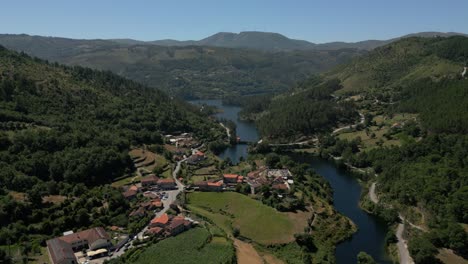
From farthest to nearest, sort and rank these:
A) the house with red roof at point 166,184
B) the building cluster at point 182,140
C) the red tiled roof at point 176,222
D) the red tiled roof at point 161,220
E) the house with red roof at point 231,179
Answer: the building cluster at point 182,140 < the house with red roof at point 231,179 < the house with red roof at point 166,184 < the red tiled roof at point 161,220 < the red tiled roof at point 176,222

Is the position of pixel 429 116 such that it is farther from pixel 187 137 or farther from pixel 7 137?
pixel 7 137

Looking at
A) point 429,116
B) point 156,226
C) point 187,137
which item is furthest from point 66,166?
point 429,116

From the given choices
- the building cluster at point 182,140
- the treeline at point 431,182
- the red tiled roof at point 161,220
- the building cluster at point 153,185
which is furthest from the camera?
the building cluster at point 182,140

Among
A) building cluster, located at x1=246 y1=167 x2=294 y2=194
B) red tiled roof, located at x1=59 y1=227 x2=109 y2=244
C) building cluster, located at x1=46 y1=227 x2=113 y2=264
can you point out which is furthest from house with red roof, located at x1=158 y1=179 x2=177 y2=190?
red tiled roof, located at x1=59 y1=227 x2=109 y2=244

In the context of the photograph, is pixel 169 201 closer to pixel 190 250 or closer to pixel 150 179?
pixel 150 179

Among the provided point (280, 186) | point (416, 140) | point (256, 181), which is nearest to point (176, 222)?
point (280, 186)

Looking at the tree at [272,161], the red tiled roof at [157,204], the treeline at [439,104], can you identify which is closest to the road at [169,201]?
the red tiled roof at [157,204]

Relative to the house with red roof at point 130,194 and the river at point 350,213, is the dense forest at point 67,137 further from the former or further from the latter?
the river at point 350,213
